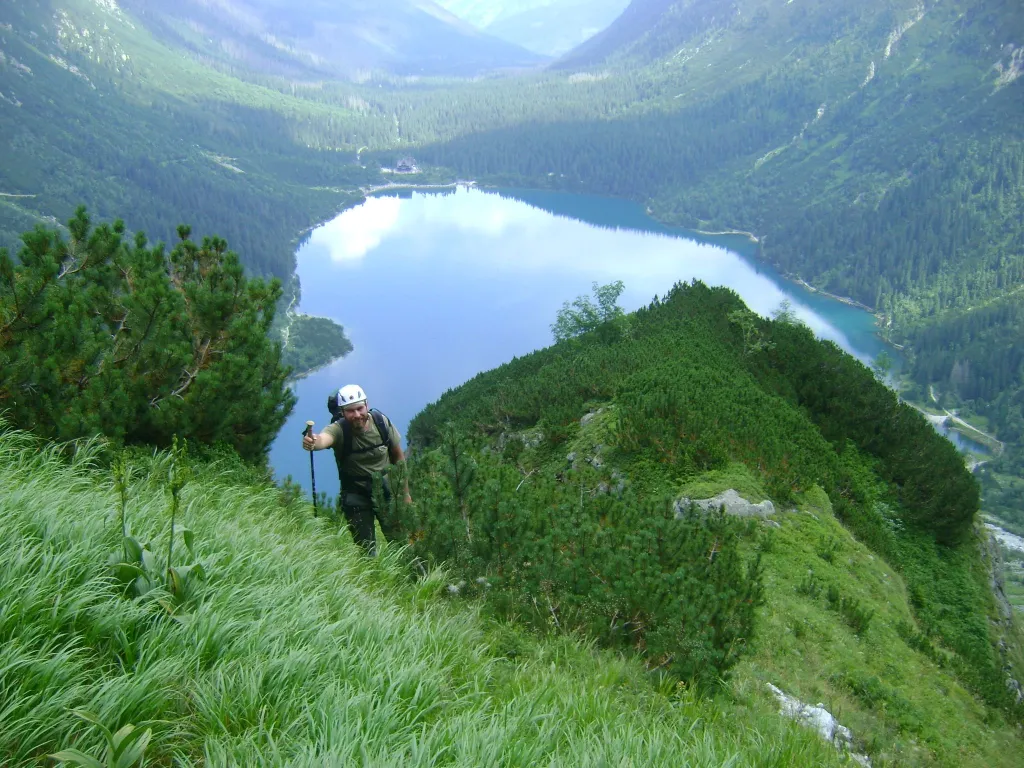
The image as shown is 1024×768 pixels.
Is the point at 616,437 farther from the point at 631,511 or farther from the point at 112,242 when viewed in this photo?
the point at 112,242

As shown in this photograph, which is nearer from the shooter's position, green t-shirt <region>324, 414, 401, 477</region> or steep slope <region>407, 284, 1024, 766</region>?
steep slope <region>407, 284, 1024, 766</region>

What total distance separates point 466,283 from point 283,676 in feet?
→ 368

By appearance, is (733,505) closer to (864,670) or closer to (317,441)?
(864,670)

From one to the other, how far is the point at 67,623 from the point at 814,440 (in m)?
13.9

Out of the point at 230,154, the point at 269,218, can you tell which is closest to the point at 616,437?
the point at 269,218

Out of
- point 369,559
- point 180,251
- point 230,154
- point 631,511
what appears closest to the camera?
point 369,559

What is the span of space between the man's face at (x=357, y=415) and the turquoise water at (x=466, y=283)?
5402 cm

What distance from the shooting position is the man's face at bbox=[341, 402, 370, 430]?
6617mm

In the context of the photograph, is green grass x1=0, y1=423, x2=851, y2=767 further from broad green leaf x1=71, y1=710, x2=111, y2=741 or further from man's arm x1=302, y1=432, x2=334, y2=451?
man's arm x1=302, y1=432, x2=334, y2=451

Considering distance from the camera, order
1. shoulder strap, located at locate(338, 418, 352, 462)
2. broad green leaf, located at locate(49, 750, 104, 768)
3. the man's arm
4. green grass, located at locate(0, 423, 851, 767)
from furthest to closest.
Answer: shoulder strap, located at locate(338, 418, 352, 462) → the man's arm → green grass, located at locate(0, 423, 851, 767) → broad green leaf, located at locate(49, 750, 104, 768)

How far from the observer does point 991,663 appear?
1218 cm

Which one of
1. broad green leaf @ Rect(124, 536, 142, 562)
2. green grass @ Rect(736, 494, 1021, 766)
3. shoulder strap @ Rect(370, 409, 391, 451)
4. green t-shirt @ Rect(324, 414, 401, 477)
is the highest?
shoulder strap @ Rect(370, 409, 391, 451)

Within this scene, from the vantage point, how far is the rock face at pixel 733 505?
34.5ft

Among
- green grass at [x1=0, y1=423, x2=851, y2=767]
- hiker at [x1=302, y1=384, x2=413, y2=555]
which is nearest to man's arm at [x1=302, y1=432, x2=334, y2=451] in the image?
hiker at [x1=302, y1=384, x2=413, y2=555]
